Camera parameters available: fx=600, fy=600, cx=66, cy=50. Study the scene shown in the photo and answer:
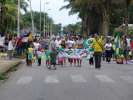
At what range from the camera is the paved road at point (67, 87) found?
17.5m

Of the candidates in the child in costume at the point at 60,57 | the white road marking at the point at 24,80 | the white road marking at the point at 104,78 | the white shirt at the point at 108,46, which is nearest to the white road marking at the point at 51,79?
the white road marking at the point at 24,80

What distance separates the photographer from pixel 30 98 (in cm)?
1709

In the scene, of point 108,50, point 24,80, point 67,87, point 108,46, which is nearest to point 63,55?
point 108,50

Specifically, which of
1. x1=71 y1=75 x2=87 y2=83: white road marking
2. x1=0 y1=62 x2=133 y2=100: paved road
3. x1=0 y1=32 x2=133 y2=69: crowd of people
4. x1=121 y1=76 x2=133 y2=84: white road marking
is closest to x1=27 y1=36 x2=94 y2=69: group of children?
x1=0 y1=32 x2=133 y2=69: crowd of people

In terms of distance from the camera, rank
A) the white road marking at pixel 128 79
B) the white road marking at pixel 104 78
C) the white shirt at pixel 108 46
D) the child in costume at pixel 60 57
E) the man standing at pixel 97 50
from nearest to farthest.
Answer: the white road marking at pixel 104 78 < the white road marking at pixel 128 79 < the man standing at pixel 97 50 < the child in costume at pixel 60 57 < the white shirt at pixel 108 46

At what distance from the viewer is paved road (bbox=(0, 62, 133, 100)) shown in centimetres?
1755

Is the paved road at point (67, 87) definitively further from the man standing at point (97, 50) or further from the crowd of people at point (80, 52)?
the crowd of people at point (80, 52)

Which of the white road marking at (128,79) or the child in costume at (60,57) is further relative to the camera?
the child in costume at (60,57)

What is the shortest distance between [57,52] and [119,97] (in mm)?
16049

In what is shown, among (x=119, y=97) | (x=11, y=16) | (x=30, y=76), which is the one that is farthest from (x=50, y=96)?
(x=11, y=16)

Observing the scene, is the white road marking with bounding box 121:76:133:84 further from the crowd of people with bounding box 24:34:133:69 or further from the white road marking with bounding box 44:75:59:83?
the crowd of people with bounding box 24:34:133:69

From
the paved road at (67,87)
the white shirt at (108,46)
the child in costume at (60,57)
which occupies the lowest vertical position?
the paved road at (67,87)

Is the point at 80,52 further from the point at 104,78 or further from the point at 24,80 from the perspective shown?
the point at 24,80

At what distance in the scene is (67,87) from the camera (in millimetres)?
20500
